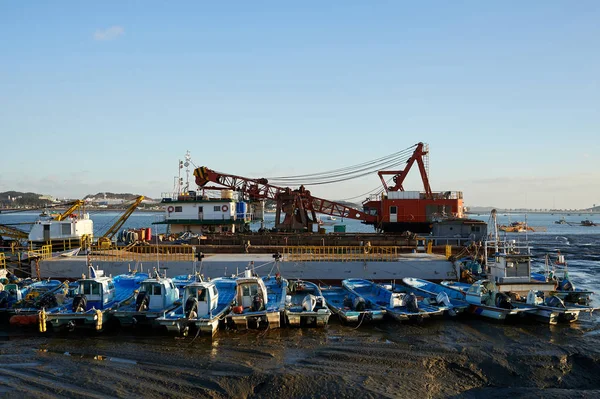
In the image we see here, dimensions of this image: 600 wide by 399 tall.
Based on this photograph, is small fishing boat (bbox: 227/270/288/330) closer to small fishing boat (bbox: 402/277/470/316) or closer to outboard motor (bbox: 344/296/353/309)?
outboard motor (bbox: 344/296/353/309)

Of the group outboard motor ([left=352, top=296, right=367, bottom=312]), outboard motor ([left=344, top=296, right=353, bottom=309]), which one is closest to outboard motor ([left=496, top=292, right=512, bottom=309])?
outboard motor ([left=352, top=296, right=367, bottom=312])

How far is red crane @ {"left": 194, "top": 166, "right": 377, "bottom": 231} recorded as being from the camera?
52.3 m

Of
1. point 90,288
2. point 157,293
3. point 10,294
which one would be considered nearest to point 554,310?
point 157,293

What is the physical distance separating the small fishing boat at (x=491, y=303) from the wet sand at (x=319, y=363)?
0.76 meters

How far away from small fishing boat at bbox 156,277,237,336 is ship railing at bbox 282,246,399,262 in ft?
41.4

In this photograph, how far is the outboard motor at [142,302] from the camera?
24.5m

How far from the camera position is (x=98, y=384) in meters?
17.0

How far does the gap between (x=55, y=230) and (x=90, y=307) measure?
67.0 feet

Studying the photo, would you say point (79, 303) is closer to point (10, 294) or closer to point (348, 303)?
point (10, 294)

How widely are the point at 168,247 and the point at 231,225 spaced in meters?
11.4

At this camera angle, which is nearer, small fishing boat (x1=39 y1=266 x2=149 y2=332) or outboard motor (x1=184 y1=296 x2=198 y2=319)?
outboard motor (x1=184 y1=296 x2=198 y2=319)

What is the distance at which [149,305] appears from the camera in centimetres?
2481

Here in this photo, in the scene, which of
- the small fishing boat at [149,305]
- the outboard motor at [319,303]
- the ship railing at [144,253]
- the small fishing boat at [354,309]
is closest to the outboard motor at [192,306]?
the small fishing boat at [149,305]

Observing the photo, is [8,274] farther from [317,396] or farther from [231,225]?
[317,396]
